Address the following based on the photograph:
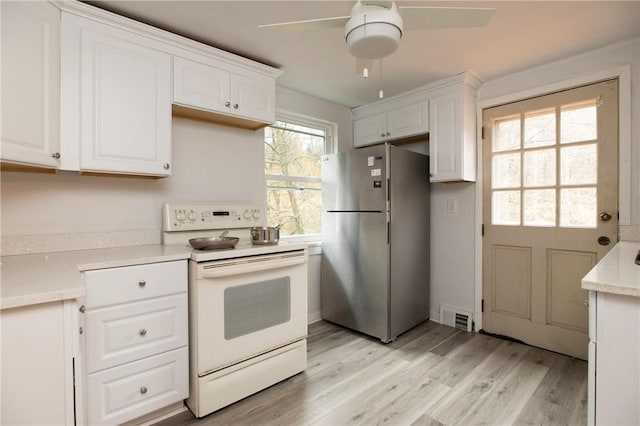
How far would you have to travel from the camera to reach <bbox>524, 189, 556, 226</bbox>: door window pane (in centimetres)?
244

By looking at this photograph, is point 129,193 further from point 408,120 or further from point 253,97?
point 408,120

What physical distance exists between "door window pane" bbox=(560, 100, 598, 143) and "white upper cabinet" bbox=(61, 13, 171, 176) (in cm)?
290

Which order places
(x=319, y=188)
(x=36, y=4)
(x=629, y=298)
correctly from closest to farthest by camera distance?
(x=629, y=298), (x=36, y=4), (x=319, y=188)

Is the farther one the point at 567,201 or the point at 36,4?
the point at 567,201

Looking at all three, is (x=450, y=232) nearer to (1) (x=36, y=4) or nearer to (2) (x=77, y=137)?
(2) (x=77, y=137)

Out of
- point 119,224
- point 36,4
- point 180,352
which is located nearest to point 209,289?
point 180,352

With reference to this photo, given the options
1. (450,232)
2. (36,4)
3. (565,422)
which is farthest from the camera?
(450,232)

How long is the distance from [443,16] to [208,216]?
1832 mm

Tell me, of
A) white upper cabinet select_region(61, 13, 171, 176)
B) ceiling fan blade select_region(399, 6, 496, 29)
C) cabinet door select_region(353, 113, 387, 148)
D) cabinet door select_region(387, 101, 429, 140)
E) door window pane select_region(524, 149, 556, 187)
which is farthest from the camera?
cabinet door select_region(353, 113, 387, 148)

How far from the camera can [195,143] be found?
7.63 feet

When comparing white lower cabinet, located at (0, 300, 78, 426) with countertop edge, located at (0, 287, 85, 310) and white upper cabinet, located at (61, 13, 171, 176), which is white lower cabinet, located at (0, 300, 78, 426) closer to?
countertop edge, located at (0, 287, 85, 310)

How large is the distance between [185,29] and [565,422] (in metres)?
3.16

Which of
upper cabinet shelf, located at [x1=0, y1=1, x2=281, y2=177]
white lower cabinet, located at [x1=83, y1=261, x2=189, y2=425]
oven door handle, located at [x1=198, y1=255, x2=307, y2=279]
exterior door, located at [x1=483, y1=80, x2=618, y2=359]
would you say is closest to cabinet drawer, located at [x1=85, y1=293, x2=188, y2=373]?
white lower cabinet, located at [x1=83, y1=261, x2=189, y2=425]

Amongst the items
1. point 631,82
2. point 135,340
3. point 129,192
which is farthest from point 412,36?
point 135,340
